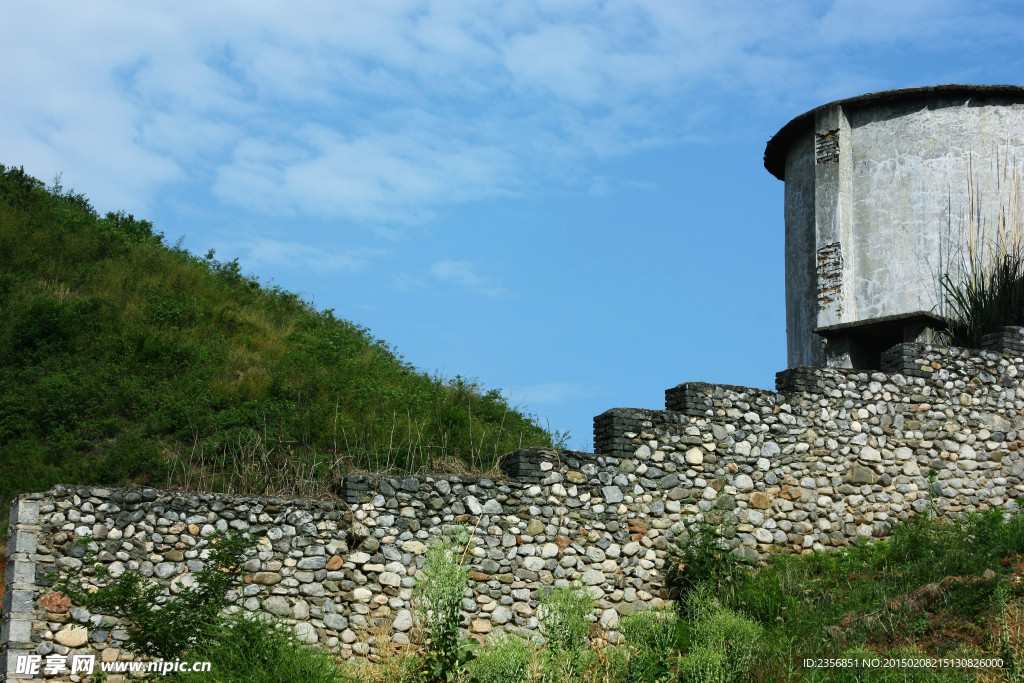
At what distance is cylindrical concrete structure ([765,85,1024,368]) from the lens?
15.4m

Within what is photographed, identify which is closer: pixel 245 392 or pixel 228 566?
pixel 228 566

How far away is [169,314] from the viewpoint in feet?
60.9

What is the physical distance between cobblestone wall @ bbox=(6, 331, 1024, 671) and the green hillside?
931 mm

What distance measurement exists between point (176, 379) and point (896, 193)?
12006 mm

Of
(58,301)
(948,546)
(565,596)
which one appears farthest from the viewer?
(58,301)

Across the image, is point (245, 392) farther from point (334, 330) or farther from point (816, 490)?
point (816, 490)

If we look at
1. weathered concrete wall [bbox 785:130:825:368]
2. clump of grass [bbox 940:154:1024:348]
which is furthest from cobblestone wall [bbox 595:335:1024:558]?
weathered concrete wall [bbox 785:130:825:368]

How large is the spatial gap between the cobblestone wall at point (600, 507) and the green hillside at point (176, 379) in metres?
0.93

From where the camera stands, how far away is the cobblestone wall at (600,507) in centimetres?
907

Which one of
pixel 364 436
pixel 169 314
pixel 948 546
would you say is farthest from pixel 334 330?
pixel 948 546

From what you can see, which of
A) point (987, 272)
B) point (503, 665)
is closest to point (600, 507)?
point (503, 665)

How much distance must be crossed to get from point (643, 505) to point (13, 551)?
20.8 ft

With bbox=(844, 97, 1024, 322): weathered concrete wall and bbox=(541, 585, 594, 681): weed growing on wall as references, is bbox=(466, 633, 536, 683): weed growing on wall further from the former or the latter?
bbox=(844, 97, 1024, 322): weathered concrete wall

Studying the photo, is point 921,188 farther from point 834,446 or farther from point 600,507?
point 600,507
